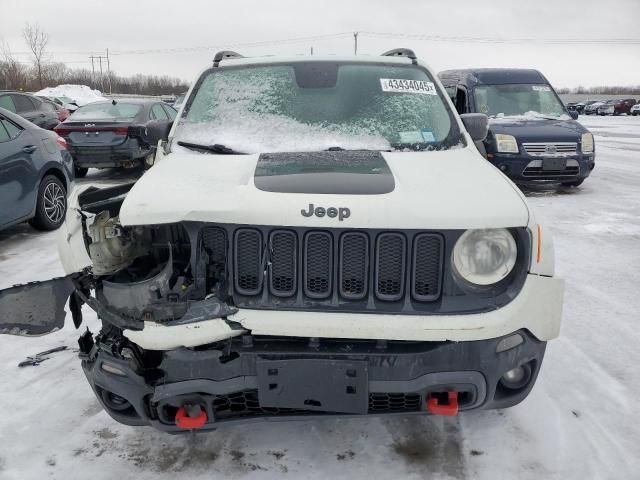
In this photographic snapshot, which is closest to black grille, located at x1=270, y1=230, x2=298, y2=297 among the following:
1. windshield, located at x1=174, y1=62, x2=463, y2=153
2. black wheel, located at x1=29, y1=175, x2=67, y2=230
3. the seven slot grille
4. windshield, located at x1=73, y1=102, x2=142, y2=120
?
the seven slot grille

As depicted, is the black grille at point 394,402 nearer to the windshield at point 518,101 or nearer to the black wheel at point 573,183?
the black wheel at point 573,183

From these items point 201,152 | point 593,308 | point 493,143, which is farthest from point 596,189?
point 201,152

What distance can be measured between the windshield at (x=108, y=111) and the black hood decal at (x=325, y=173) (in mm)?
8299

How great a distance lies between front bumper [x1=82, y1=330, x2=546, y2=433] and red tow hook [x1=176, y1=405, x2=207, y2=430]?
3cm

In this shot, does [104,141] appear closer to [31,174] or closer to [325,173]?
[31,174]

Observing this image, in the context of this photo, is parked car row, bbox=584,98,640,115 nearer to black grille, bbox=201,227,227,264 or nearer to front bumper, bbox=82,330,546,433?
front bumper, bbox=82,330,546,433

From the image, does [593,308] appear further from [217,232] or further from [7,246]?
[7,246]

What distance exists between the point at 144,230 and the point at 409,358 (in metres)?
1.45

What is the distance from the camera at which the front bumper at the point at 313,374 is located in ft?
7.13

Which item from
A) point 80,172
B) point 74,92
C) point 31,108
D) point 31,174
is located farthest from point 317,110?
point 74,92

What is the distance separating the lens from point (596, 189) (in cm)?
952

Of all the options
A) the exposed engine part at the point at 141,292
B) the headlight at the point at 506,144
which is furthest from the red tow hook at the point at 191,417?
the headlight at the point at 506,144

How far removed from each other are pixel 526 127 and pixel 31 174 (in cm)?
739

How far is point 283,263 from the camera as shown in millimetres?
2264
